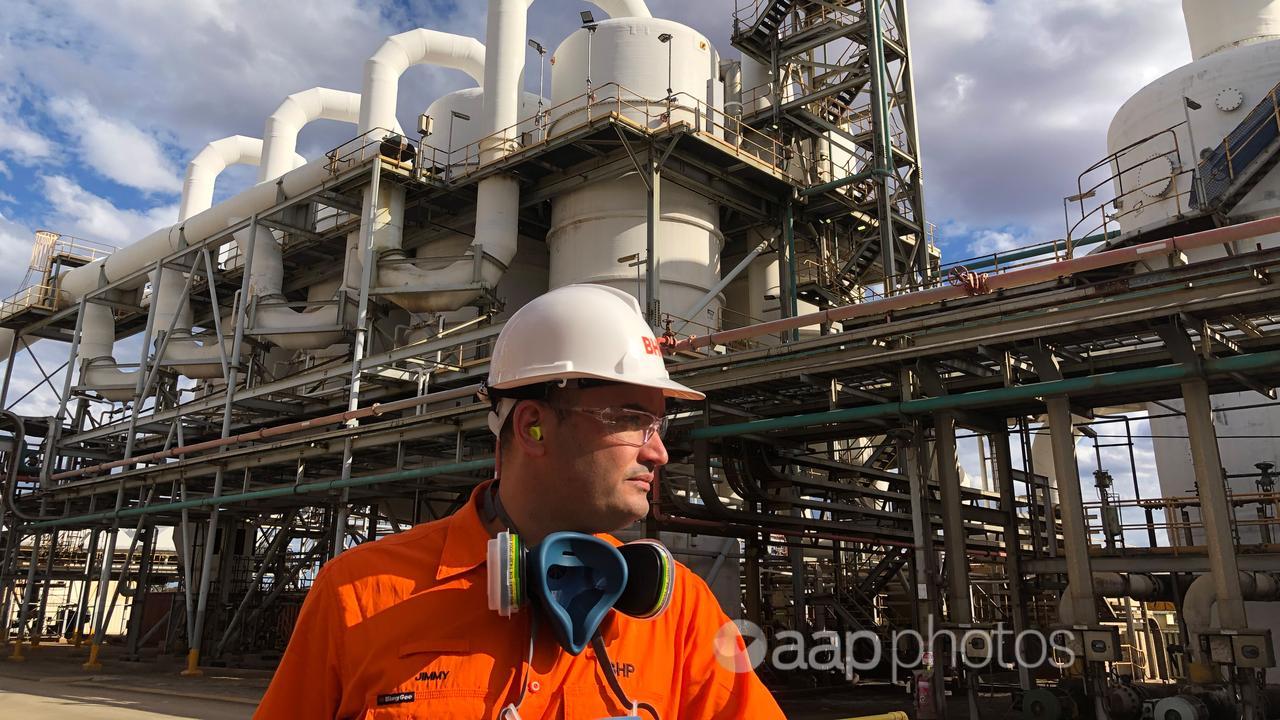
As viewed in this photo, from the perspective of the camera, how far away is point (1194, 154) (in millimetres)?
16219

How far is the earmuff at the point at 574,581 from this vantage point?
152 centimetres

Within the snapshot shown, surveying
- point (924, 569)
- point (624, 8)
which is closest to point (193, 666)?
point (924, 569)

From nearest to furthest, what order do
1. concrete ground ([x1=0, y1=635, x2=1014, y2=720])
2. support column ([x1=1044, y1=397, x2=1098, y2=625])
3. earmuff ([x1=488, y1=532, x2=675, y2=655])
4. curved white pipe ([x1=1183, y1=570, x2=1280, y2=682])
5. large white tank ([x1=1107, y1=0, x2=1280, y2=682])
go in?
→ 1. earmuff ([x1=488, y1=532, x2=675, y2=655])
2. curved white pipe ([x1=1183, y1=570, x2=1280, y2=682])
3. support column ([x1=1044, y1=397, x2=1098, y2=625])
4. concrete ground ([x1=0, y1=635, x2=1014, y2=720])
5. large white tank ([x1=1107, y1=0, x2=1280, y2=682])

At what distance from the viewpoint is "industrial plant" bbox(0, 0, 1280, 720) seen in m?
8.84

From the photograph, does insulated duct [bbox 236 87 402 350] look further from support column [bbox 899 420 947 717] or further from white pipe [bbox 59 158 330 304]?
support column [bbox 899 420 947 717]

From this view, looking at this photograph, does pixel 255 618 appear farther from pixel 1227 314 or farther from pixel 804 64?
pixel 1227 314

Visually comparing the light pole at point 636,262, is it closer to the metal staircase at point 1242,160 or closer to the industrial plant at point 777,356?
the industrial plant at point 777,356

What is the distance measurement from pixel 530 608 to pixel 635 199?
17085 mm

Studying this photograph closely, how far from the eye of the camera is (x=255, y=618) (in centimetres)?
2153

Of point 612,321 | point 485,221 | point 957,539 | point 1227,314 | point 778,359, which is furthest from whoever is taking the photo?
point 485,221

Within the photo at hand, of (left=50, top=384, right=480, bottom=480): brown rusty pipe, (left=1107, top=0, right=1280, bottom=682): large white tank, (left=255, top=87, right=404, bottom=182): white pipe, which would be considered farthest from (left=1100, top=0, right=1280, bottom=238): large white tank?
(left=255, top=87, right=404, bottom=182): white pipe

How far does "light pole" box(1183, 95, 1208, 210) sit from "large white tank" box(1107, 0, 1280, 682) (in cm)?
7

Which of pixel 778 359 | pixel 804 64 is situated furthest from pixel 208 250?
pixel 778 359

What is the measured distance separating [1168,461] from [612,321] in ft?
60.6
